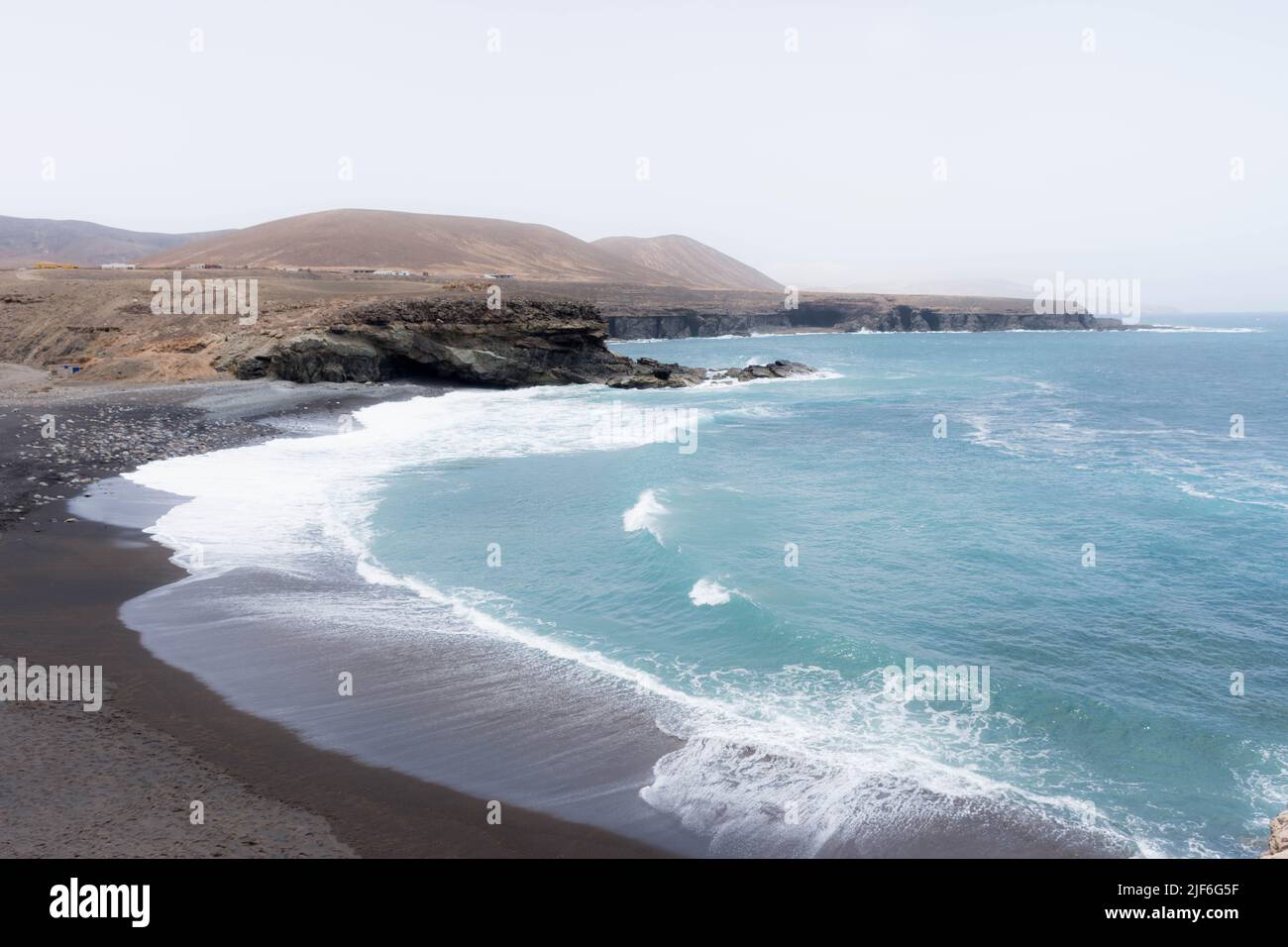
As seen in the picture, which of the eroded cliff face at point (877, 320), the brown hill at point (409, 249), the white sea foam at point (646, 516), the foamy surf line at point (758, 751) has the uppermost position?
the brown hill at point (409, 249)

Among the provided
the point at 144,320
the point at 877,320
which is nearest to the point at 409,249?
the point at 877,320

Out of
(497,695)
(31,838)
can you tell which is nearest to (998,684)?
(497,695)

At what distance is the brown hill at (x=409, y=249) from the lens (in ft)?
434

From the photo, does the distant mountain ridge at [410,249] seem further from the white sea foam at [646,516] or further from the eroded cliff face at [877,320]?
the white sea foam at [646,516]

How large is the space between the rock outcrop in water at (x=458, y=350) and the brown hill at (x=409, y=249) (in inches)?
2740

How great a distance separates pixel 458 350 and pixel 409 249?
101m

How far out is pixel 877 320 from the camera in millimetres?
149500

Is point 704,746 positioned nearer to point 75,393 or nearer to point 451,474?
point 451,474

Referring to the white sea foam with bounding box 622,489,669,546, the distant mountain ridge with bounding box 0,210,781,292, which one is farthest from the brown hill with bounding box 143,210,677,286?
A: the white sea foam with bounding box 622,489,669,546

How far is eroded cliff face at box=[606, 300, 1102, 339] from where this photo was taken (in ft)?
446

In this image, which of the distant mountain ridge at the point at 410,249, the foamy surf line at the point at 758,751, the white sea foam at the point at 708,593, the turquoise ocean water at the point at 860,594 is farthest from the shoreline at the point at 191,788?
the distant mountain ridge at the point at 410,249

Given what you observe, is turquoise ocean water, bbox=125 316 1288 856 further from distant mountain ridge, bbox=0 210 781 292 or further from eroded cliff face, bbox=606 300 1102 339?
eroded cliff face, bbox=606 300 1102 339

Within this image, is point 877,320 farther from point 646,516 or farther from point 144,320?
point 646,516
